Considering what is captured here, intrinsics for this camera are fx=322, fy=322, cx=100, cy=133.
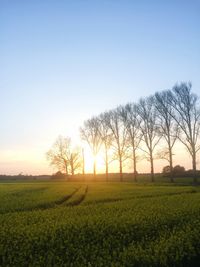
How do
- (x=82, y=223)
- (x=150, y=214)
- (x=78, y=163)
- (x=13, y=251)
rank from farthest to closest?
(x=78, y=163) → (x=150, y=214) → (x=82, y=223) → (x=13, y=251)

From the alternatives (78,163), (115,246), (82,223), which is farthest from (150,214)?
(78,163)

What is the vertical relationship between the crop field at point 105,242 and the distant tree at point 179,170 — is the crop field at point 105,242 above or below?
below

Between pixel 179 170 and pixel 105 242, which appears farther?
pixel 179 170

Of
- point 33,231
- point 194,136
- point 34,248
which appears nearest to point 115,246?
point 34,248

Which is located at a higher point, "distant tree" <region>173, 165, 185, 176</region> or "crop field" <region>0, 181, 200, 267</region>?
"distant tree" <region>173, 165, 185, 176</region>

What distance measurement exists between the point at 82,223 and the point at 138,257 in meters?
6.24

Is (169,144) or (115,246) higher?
(169,144)

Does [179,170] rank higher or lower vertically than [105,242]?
higher

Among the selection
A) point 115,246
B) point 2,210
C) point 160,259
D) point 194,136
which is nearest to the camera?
point 160,259

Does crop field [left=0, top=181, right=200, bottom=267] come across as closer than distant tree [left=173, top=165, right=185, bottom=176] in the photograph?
Yes

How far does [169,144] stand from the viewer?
65125 mm

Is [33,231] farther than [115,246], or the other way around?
[33,231]

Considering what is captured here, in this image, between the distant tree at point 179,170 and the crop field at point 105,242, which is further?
the distant tree at point 179,170

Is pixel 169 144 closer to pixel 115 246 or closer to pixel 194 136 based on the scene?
pixel 194 136
